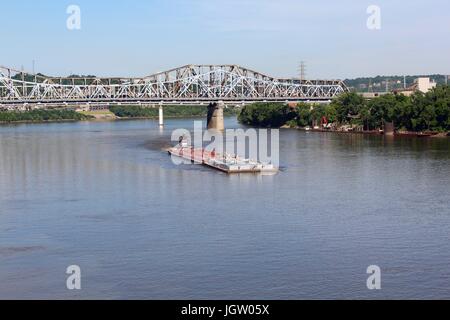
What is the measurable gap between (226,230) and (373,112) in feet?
151

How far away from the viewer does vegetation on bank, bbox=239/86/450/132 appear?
2285 inches

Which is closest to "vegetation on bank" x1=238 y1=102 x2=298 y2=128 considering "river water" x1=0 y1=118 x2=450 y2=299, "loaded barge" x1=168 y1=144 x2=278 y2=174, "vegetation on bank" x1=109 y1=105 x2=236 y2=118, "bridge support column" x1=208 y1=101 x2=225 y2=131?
"bridge support column" x1=208 y1=101 x2=225 y2=131

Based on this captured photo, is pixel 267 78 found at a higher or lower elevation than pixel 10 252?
higher

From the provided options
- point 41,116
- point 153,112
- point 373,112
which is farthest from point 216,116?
point 153,112

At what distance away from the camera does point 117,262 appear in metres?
18.7

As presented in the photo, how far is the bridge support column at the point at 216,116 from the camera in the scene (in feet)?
263

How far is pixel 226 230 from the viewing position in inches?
866

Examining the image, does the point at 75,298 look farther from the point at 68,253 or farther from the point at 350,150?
the point at 350,150

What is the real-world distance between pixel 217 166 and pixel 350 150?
36.5 ft

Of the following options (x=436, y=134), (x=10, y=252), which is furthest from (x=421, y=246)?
(x=436, y=134)

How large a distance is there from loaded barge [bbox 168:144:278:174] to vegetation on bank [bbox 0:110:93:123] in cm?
6709

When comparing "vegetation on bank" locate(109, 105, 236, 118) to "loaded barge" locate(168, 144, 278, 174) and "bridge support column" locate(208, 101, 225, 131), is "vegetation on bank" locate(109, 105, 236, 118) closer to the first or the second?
"bridge support column" locate(208, 101, 225, 131)

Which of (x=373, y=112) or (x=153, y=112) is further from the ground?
(x=153, y=112)

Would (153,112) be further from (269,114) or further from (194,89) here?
(269,114)
